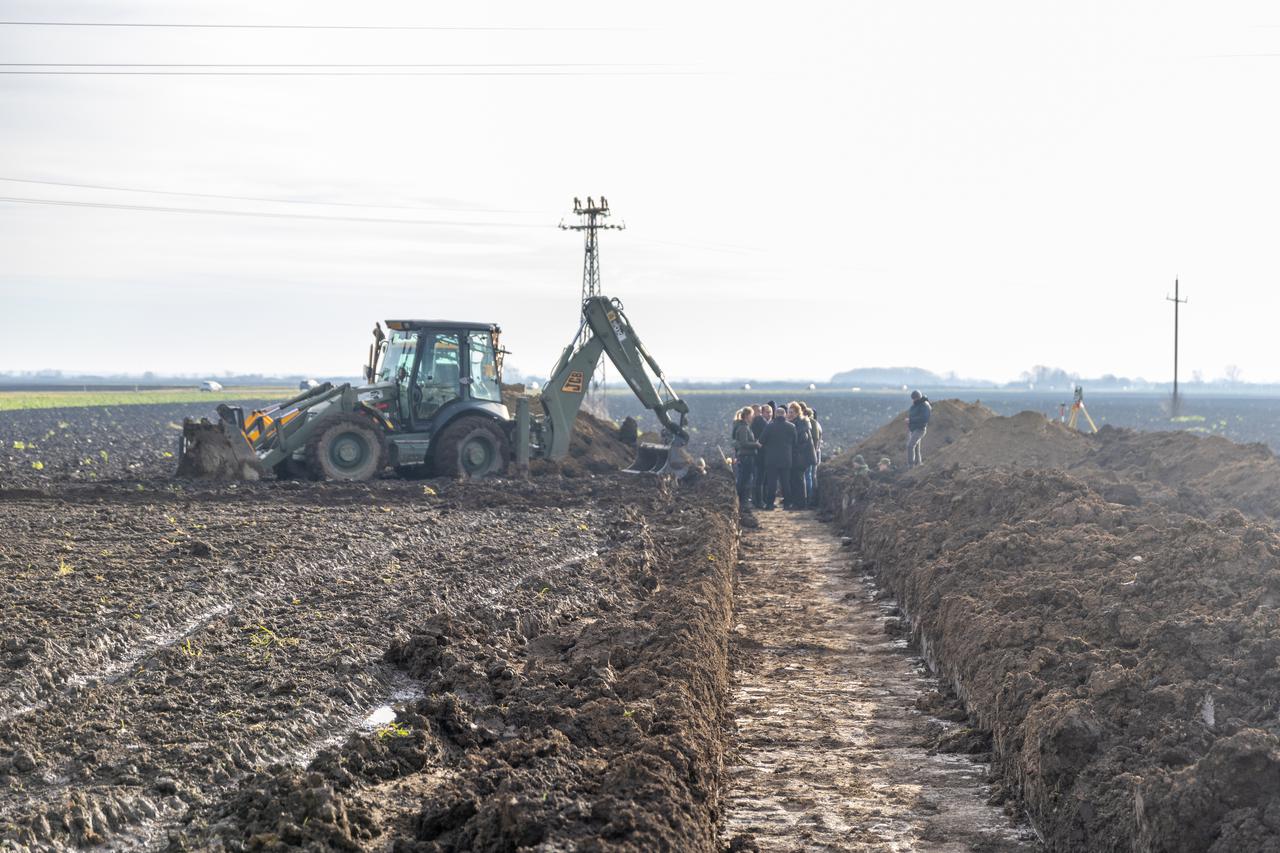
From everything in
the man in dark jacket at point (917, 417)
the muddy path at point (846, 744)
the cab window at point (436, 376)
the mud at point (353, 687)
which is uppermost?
the cab window at point (436, 376)

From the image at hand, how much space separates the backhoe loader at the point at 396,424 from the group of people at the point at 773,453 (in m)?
3.77

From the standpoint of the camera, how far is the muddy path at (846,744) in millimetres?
6480

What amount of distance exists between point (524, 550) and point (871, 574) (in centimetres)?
421

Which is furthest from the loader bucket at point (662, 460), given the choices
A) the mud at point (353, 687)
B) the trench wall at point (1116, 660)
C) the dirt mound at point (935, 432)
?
the trench wall at point (1116, 660)

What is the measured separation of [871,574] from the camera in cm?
1467

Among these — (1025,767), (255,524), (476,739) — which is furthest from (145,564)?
(1025,767)

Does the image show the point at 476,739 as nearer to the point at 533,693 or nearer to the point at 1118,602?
the point at 533,693

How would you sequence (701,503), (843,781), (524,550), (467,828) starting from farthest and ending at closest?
(701,503) → (524,550) → (843,781) → (467,828)

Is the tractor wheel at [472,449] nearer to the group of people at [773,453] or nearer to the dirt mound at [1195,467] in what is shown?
the group of people at [773,453]

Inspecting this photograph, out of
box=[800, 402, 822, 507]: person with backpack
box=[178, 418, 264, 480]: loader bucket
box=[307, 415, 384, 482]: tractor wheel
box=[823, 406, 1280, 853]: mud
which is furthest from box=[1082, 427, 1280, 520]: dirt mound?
box=[178, 418, 264, 480]: loader bucket

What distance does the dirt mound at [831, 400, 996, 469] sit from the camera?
94.1ft

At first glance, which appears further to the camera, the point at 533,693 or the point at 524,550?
the point at 524,550

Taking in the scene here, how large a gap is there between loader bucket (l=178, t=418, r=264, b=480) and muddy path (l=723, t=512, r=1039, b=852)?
9637 mm

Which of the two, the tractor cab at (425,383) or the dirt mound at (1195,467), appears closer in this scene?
the dirt mound at (1195,467)
